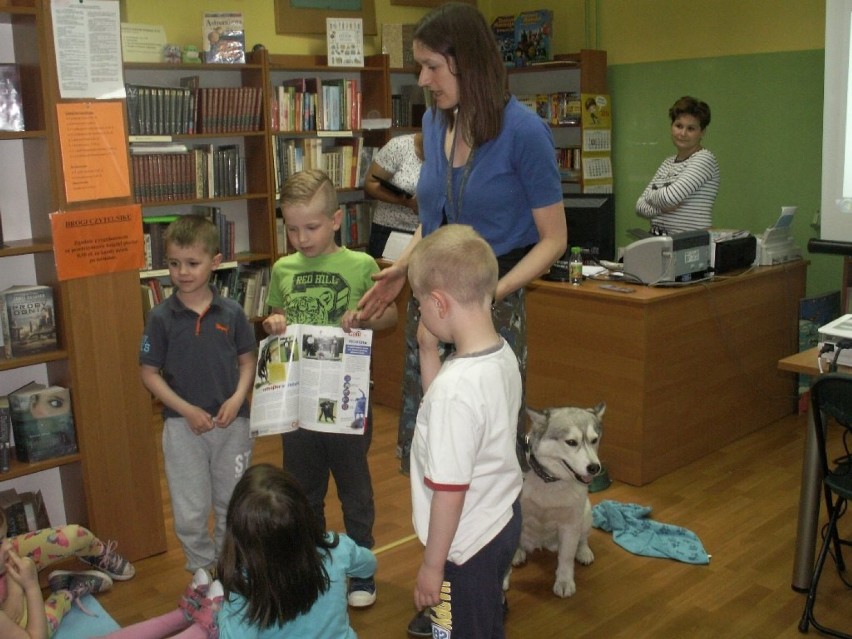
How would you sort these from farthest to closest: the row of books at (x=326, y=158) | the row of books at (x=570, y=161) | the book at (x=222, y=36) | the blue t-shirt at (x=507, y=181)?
the row of books at (x=570, y=161) < the row of books at (x=326, y=158) < the book at (x=222, y=36) < the blue t-shirt at (x=507, y=181)

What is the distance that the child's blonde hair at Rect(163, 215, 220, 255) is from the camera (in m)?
2.53

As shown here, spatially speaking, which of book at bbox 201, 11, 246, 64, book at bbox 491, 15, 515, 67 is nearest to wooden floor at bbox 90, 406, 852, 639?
book at bbox 201, 11, 246, 64

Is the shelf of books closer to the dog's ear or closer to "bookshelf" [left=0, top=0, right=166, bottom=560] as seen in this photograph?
"bookshelf" [left=0, top=0, right=166, bottom=560]

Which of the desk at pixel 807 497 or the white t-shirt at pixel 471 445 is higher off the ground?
the white t-shirt at pixel 471 445

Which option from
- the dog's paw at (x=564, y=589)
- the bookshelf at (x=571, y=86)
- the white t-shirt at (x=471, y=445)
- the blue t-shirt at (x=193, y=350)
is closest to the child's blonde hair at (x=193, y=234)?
the blue t-shirt at (x=193, y=350)

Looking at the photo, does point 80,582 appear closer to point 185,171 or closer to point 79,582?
point 79,582

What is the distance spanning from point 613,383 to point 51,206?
85.2 inches

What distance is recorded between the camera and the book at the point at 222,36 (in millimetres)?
4953

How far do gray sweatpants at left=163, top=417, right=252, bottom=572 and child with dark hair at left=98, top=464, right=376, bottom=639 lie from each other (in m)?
0.84

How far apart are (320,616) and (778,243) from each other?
326 cm

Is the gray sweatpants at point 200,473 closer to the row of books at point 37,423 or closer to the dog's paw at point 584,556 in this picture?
the row of books at point 37,423

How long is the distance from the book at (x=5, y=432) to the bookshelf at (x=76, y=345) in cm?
4

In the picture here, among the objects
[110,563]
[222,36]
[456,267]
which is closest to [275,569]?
[456,267]

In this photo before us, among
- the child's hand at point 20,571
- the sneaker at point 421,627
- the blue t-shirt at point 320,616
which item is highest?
the blue t-shirt at point 320,616
